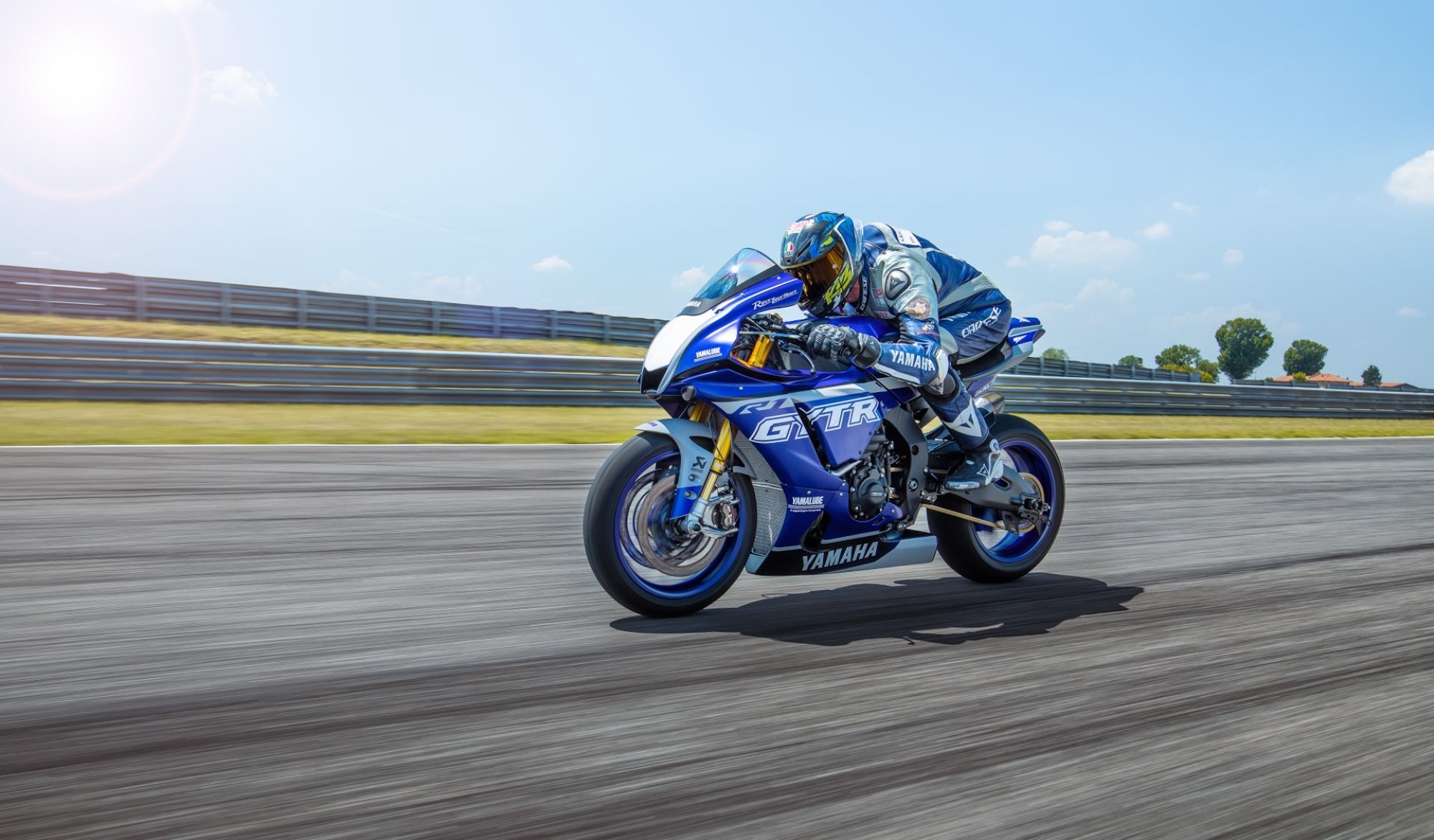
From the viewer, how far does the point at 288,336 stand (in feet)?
74.9

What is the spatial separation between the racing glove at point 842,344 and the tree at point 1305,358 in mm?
159186

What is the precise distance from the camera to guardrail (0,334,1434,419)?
523 inches

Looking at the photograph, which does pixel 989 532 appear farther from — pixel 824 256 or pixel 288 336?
pixel 288 336

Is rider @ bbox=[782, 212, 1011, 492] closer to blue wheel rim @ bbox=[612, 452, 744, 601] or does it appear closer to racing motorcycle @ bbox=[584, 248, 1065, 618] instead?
racing motorcycle @ bbox=[584, 248, 1065, 618]

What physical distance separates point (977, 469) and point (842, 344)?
1.19 m

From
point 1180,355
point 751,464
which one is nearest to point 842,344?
point 751,464

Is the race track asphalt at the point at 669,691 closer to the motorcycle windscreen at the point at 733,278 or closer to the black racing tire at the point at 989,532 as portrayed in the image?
→ the black racing tire at the point at 989,532

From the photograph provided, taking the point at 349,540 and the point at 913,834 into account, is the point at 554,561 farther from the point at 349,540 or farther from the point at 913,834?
the point at 913,834

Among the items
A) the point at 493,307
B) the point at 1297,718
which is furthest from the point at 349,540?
the point at 493,307

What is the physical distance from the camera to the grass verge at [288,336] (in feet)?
65.5

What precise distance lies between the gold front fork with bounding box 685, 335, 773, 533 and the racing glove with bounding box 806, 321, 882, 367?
0.19 metres

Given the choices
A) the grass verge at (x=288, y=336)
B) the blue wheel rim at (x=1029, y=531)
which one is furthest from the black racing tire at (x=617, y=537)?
the grass verge at (x=288, y=336)

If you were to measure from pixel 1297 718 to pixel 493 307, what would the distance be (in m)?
26.0

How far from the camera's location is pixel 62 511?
21.2 ft
